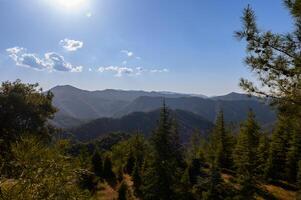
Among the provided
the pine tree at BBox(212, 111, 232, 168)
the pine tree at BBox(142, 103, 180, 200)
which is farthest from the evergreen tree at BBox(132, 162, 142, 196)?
the pine tree at BBox(212, 111, 232, 168)

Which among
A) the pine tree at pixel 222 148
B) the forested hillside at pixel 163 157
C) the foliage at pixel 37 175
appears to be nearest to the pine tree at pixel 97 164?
the forested hillside at pixel 163 157

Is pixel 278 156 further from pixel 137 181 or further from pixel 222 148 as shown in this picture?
pixel 137 181

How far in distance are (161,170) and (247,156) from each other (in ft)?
46.9

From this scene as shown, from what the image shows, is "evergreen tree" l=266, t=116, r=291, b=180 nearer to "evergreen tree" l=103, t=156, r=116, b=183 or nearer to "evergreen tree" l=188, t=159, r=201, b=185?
"evergreen tree" l=188, t=159, r=201, b=185

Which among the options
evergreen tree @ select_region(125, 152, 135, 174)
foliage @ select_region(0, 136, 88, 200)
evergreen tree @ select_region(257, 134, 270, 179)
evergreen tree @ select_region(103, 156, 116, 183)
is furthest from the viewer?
evergreen tree @ select_region(125, 152, 135, 174)

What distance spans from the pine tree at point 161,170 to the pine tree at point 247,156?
673 cm

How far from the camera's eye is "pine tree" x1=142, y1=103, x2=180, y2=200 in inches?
1323

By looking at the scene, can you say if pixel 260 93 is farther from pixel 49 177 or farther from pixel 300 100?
pixel 49 177

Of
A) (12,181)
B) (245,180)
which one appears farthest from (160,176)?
(12,181)

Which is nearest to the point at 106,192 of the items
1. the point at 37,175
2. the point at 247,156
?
the point at 247,156

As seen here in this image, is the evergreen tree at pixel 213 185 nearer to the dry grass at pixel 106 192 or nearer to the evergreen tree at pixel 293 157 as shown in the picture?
the dry grass at pixel 106 192

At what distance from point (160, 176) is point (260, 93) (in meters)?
23.9

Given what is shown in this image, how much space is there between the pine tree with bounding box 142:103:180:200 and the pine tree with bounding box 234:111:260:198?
265 inches

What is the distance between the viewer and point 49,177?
4.38 meters
